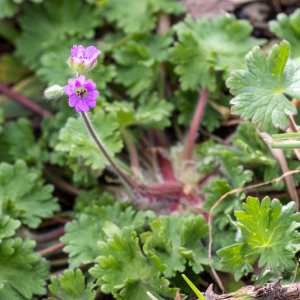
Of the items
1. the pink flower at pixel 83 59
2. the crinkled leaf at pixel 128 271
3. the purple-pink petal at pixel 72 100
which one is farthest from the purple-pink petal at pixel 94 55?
the crinkled leaf at pixel 128 271

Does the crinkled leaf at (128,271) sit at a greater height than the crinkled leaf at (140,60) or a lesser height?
lesser

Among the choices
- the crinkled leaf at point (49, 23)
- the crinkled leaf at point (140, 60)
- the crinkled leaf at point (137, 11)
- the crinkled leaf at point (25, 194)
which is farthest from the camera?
the crinkled leaf at point (49, 23)

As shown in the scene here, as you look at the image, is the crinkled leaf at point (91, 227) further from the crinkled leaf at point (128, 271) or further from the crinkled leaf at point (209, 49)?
the crinkled leaf at point (209, 49)

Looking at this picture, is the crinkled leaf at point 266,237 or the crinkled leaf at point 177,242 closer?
the crinkled leaf at point 266,237

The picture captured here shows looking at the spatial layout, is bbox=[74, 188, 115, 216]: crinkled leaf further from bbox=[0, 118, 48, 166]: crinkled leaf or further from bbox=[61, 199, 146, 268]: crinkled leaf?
bbox=[0, 118, 48, 166]: crinkled leaf

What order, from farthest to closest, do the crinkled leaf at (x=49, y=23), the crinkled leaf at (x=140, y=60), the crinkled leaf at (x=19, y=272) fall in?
1. the crinkled leaf at (x=49, y=23)
2. the crinkled leaf at (x=140, y=60)
3. the crinkled leaf at (x=19, y=272)

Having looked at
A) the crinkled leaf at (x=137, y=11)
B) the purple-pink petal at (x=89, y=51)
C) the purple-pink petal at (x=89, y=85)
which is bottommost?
the purple-pink petal at (x=89, y=85)

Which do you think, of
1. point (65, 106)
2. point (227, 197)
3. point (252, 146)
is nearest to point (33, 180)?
point (65, 106)

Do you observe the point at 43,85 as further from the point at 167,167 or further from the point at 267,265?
the point at 267,265
